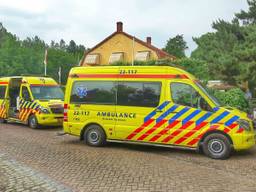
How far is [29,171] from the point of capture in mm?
7820

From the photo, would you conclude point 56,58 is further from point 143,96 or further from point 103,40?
point 143,96

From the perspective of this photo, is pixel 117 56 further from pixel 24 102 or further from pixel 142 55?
pixel 24 102

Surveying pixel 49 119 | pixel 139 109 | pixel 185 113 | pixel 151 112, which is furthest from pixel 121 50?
pixel 185 113

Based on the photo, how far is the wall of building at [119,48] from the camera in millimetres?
47181

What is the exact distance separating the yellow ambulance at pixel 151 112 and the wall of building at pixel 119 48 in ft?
113

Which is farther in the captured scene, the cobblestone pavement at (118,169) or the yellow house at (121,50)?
the yellow house at (121,50)

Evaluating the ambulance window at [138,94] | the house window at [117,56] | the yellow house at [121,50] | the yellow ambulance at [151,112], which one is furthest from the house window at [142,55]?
the ambulance window at [138,94]

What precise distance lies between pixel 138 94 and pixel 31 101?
7.06 metres

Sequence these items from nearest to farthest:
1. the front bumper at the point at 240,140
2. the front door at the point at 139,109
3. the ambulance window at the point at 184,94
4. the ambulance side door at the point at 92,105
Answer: the front bumper at the point at 240,140 < the ambulance window at the point at 184,94 < the front door at the point at 139,109 < the ambulance side door at the point at 92,105

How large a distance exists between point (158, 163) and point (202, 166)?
1062 mm

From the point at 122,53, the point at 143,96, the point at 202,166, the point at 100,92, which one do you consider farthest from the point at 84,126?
the point at 122,53

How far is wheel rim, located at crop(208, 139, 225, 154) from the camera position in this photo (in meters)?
9.48

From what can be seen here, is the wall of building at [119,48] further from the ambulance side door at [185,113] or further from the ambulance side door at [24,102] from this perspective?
the ambulance side door at [185,113]

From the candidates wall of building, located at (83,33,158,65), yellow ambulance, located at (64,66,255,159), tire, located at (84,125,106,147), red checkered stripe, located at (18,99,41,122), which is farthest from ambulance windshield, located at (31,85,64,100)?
wall of building, located at (83,33,158,65)
